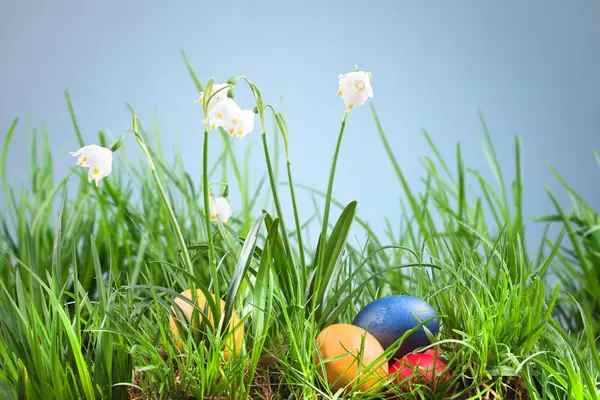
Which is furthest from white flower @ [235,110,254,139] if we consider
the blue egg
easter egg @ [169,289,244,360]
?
the blue egg

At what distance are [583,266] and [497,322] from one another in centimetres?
103

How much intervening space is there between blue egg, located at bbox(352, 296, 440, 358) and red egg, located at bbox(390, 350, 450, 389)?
62 millimetres

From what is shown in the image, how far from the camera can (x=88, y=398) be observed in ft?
3.39

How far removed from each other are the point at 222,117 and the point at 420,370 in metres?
0.48

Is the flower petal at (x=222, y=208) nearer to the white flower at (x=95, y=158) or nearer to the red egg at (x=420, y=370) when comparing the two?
the white flower at (x=95, y=158)

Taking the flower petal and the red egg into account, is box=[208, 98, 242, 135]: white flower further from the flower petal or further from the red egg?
the red egg

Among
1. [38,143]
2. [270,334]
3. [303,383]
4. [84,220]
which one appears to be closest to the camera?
[303,383]

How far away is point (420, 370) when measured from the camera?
1.09 meters

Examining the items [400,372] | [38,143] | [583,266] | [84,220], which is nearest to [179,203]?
[84,220]

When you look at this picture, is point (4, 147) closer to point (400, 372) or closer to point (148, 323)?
point (148, 323)

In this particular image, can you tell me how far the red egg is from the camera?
3.52 feet

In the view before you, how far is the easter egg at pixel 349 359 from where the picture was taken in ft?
3.46

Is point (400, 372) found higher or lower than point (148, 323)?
lower

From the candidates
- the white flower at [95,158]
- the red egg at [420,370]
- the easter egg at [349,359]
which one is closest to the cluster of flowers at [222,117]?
the white flower at [95,158]
